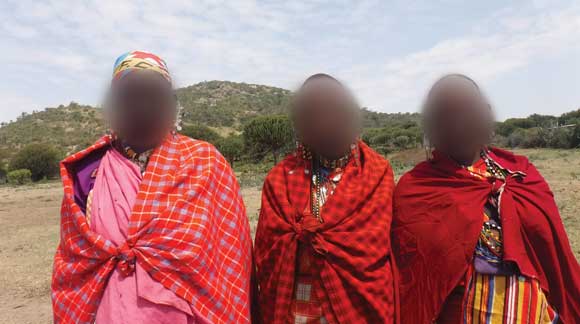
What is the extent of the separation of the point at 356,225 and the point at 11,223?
487 inches

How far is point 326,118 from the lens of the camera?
83.7 inches

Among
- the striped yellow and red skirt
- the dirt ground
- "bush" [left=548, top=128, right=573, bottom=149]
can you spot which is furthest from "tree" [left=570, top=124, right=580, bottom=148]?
the striped yellow and red skirt

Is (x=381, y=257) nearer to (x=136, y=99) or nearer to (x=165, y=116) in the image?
(x=165, y=116)

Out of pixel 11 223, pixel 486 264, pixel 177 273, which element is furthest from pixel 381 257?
pixel 11 223

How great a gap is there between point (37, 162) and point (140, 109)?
33913 millimetres

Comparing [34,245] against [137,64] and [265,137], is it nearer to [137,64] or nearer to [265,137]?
[137,64]

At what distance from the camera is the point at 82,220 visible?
181 cm

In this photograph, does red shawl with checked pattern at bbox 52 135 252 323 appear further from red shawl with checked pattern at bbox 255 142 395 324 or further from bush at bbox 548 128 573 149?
bush at bbox 548 128 573 149

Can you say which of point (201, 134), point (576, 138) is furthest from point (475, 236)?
point (201, 134)

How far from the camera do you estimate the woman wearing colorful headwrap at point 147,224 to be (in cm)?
175

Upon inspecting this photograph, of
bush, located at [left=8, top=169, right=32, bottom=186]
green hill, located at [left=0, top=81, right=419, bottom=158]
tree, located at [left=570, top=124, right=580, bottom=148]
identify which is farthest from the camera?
green hill, located at [left=0, top=81, right=419, bottom=158]

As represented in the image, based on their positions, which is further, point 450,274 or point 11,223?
point 11,223

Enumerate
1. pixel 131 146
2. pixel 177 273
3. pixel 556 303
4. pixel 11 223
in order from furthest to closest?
1. pixel 11 223
2. pixel 131 146
3. pixel 556 303
4. pixel 177 273

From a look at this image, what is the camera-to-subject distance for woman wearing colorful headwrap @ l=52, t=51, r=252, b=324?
175 cm
